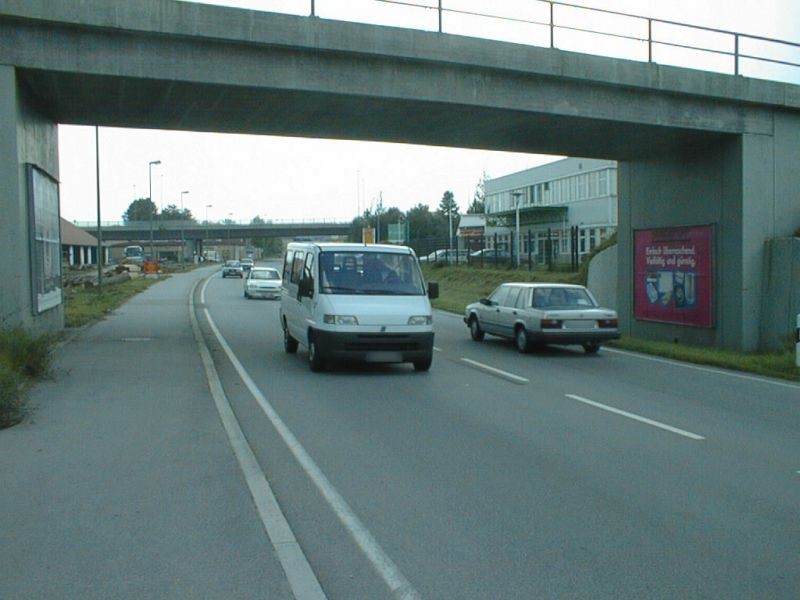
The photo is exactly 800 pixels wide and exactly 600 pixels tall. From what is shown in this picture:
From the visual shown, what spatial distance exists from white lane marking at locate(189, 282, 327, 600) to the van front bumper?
3.38m

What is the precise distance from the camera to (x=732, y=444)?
9.61 m

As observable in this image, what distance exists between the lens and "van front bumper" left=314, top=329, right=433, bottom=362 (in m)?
14.7

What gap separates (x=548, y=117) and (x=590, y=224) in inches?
1786

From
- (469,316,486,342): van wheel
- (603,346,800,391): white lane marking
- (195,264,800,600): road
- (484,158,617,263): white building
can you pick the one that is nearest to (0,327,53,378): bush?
(195,264,800,600): road

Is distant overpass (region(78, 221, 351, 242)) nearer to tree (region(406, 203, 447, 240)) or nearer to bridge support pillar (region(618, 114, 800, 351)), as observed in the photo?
tree (region(406, 203, 447, 240))

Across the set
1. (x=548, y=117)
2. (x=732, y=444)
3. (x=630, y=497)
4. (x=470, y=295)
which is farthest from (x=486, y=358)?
(x=470, y=295)

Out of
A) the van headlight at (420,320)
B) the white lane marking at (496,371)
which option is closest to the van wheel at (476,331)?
the white lane marking at (496,371)

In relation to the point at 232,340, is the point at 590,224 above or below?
above

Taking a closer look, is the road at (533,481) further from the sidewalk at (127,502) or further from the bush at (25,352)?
the bush at (25,352)

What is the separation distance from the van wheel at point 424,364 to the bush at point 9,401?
679 cm

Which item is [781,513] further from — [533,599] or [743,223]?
[743,223]

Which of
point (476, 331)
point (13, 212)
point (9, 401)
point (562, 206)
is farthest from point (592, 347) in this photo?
point (562, 206)

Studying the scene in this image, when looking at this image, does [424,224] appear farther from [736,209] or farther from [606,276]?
[736,209]

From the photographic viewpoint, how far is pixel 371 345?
1481cm
